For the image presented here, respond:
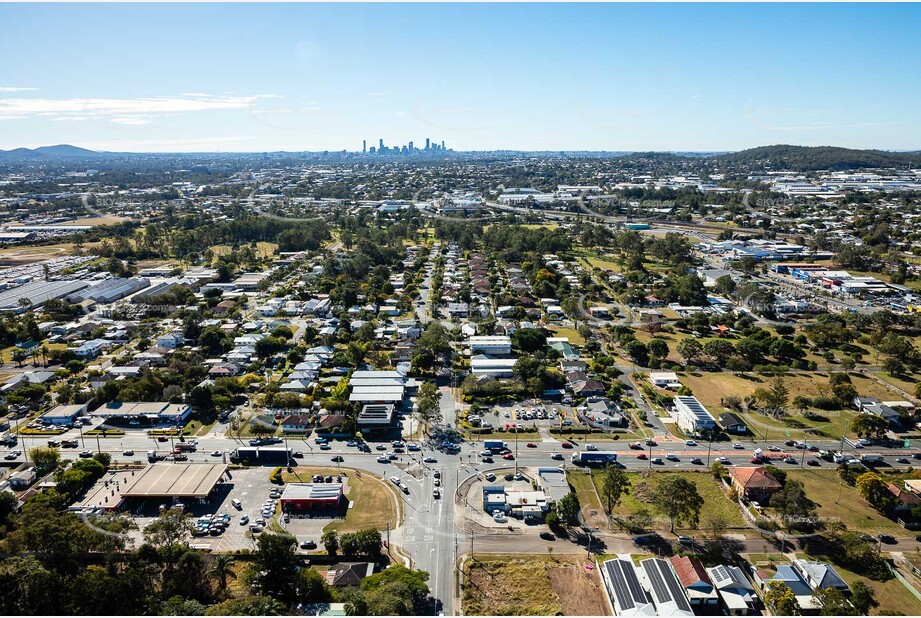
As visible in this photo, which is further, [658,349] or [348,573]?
[658,349]

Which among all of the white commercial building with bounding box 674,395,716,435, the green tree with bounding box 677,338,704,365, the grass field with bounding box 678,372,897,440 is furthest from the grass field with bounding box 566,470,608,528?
the green tree with bounding box 677,338,704,365

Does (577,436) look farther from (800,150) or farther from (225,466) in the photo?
(800,150)

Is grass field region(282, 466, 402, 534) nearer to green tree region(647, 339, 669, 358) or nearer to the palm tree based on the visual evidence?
the palm tree

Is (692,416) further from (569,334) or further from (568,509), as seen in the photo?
(569,334)

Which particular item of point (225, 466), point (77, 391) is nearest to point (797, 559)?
point (225, 466)

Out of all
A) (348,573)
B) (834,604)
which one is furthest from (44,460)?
(834,604)
